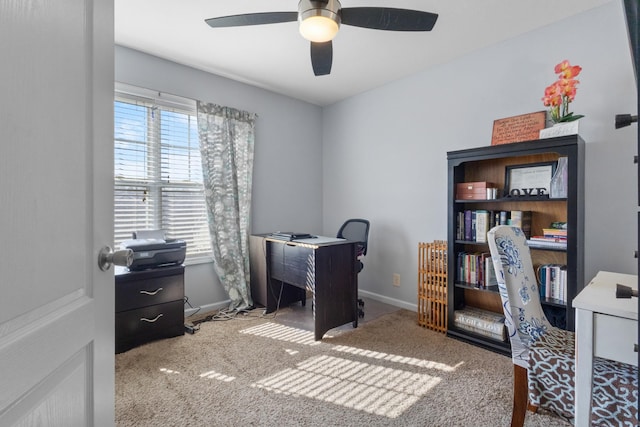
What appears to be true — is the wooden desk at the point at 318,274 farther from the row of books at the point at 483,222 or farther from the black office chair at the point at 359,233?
the row of books at the point at 483,222

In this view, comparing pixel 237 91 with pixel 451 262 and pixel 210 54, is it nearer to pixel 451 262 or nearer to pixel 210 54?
pixel 210 54

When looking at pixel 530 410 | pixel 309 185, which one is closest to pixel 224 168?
pixel 309 185

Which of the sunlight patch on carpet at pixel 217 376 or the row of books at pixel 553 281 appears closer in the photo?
the sunlight patch on carpet at pixel 217 376

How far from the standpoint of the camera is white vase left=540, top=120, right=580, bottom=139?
6.78ft

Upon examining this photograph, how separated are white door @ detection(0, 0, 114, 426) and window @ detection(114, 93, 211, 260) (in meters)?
2.29

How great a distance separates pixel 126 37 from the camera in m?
2.60

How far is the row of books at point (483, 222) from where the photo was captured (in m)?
2.41

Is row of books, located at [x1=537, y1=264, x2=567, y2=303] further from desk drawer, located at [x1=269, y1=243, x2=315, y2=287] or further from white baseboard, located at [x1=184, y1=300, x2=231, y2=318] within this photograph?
white baseboard, located at [x1=184, y1=300, x2=231, y2=318]

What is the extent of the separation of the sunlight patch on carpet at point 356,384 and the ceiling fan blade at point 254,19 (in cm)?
223

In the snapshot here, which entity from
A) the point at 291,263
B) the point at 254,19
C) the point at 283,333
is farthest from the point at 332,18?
the point at 283,333

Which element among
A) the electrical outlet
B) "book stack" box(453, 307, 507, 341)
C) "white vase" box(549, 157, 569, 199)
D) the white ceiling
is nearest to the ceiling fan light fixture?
the white ceiling

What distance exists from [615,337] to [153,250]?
2777mm

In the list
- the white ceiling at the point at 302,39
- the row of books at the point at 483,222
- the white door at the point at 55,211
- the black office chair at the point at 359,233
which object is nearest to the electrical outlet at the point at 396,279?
the black office chair at the point at 359,233

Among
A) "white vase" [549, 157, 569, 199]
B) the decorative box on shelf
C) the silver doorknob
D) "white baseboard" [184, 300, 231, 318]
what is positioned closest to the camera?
the silver doorknob
